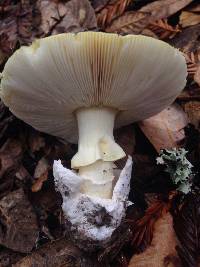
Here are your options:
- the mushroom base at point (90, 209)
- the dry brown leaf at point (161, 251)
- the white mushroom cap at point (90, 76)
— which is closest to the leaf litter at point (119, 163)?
the dry brown leaf at point (161, 251)

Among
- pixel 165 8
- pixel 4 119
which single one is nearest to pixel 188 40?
pixel 165 8

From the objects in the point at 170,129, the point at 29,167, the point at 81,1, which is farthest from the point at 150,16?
the point at 29,167

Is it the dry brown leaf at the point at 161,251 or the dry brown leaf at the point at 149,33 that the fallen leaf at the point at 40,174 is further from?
the dry brown leaf at the point at 149,33

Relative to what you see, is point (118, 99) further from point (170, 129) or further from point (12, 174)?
point (12, 174)

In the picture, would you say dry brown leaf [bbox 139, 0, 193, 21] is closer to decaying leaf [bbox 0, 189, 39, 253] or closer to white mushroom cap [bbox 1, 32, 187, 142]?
white mushroom cap [bbox 1, 32, 187, 142]

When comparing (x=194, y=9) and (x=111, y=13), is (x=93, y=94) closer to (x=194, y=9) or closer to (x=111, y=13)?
(x=111, y=13)

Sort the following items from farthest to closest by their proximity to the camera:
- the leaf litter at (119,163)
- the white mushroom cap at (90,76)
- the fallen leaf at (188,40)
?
the fallen leaf at (188,40) → the leaf litter at (119,163) → the white mushroom cap at (90,76)
